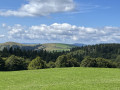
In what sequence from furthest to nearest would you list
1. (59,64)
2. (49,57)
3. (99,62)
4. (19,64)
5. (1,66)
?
(49,57)
(99,62)
(59,64)
(19,64)
(1,66)

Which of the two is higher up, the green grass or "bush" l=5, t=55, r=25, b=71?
the green grass

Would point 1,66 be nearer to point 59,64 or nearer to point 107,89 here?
point 59,64

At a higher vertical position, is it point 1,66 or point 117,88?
point 117,88

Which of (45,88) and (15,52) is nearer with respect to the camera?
(45,88)

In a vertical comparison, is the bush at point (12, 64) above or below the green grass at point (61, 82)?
below

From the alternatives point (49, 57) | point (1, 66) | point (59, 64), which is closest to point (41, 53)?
point (49, 57)

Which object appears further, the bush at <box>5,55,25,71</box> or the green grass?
the bush at <box>5,55,25,71</box>

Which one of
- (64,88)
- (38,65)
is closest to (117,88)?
(64,88)

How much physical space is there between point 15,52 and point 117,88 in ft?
496

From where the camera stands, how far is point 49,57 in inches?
6914

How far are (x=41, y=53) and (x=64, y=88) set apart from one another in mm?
164406

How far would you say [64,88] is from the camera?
74.2 ft

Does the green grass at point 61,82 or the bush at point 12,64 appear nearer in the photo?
the green grass at point 61,82

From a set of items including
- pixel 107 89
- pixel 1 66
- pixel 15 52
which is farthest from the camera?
pixel 15 52
